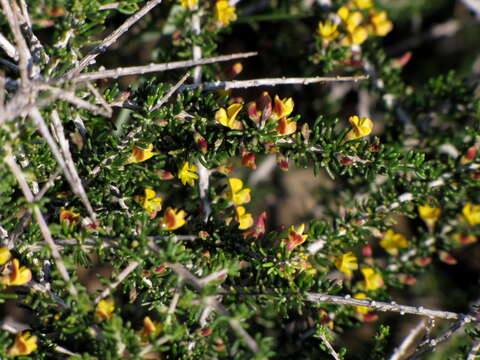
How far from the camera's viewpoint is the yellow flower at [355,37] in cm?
236

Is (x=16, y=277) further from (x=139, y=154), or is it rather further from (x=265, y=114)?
(x=265, y=114)

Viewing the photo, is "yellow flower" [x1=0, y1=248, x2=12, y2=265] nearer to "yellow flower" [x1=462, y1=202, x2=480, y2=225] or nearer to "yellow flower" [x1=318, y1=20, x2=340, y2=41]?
"yellow flower" [x1=318, y1=20, x2=340, y2=41]

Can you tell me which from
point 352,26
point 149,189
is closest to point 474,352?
point 149,189

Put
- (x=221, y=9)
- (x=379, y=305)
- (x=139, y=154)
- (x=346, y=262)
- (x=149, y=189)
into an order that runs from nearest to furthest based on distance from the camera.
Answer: (x=379, y=305) < (x=139, y=154) < (x=149, y=189) < (x=346, y=262) < (x=221, y=9)

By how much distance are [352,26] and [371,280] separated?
1280 mm

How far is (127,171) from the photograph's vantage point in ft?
6.09

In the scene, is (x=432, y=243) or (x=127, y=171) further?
(x=432, y=243)

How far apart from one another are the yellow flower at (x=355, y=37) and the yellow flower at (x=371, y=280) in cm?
115

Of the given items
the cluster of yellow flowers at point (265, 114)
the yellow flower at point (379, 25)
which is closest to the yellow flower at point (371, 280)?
the cluster of yellow flowers at point (265, 114)

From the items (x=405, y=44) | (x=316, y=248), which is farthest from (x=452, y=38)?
(x=316, y=248)

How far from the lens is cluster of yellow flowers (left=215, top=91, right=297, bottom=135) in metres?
1.77

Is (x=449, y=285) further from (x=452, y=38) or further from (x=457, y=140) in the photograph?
(x=452, y=38)

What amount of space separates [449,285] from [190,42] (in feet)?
9.19

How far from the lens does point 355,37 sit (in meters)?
2.37
